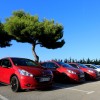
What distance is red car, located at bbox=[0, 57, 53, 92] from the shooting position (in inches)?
467

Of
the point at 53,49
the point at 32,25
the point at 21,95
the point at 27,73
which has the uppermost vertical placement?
the point at 32,25

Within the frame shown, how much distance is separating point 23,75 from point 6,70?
1.57 m

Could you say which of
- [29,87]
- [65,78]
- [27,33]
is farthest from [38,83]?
[27,33]

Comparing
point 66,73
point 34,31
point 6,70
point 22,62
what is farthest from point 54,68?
point 34,31

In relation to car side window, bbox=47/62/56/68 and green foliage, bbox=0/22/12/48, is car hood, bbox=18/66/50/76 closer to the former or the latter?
car side window, bbox=47/62/56/68

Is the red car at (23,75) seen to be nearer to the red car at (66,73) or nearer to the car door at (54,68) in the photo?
the red car at (66,73)

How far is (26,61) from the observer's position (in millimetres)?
13688

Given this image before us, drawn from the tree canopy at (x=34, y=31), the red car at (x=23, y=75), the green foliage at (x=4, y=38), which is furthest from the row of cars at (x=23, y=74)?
the green foliage at (x=4, y=38)

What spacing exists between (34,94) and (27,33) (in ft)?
66.0

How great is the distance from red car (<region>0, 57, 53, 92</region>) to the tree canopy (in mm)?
17287

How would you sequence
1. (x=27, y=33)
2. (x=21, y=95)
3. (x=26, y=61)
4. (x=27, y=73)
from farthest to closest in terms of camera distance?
(x=27, y=33) → (x=26, y=61) → (x=27, y=73) → (x=21, y=95)

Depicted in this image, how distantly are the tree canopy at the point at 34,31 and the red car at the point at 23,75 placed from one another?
17.3 metres

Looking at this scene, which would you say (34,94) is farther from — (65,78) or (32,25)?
(32,25)

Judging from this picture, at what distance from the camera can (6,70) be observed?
13.2 meters
